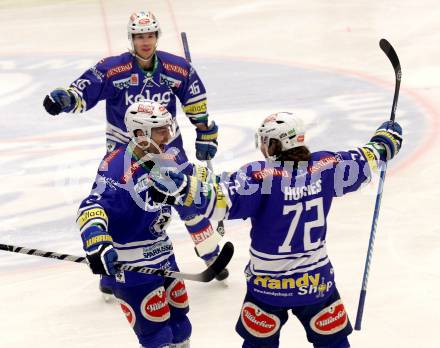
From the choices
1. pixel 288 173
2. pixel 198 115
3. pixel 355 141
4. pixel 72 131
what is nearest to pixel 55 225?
pixel 198 115

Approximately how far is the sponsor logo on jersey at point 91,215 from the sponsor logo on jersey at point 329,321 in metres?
1.17

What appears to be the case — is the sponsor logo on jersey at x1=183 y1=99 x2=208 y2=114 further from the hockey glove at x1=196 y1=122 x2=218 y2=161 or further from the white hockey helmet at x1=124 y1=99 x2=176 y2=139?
the white hockey helmet at x1=124 y1=99 x2=176 y2=139

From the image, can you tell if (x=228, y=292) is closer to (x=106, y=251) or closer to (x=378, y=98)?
(x=106, y=251)

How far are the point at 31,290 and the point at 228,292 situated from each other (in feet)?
4.74

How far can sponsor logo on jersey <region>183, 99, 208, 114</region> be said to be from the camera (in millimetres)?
6688

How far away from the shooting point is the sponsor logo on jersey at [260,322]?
15.3 ft

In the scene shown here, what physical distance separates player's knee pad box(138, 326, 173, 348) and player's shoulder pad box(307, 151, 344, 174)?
1236 mm

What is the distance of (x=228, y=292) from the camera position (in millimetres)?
6582

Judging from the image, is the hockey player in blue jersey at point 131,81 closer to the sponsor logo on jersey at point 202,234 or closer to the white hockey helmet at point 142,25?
the white hockey helmet at point 142,25

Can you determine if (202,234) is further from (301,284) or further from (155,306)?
(301,284)

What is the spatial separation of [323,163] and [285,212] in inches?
12.4

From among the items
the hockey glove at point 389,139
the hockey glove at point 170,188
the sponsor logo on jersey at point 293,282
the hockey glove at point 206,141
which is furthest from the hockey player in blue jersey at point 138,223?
the hockey glove at point 206,141

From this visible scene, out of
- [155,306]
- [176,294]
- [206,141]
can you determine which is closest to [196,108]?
[206,141]

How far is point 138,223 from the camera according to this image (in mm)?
4832
